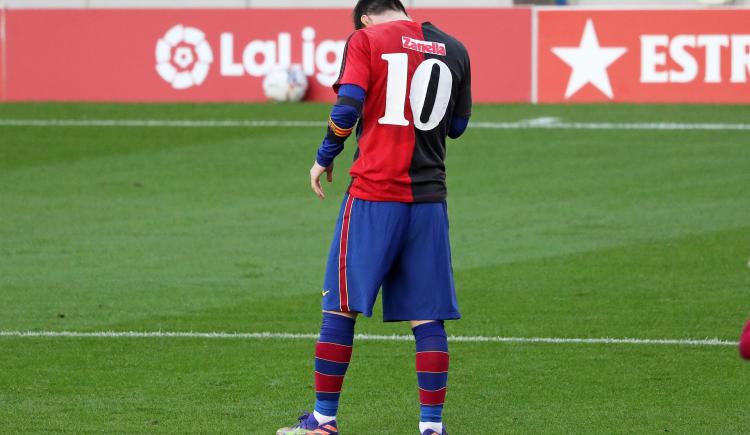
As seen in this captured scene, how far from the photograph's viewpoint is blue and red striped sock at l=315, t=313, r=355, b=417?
6.29 meters

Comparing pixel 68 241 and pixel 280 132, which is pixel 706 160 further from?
pixel 68 241

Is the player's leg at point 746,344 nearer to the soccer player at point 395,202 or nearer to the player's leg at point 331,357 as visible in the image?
the soccer player at point 395,202

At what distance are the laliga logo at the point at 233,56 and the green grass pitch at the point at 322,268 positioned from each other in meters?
1.28

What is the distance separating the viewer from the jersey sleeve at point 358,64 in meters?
6.07

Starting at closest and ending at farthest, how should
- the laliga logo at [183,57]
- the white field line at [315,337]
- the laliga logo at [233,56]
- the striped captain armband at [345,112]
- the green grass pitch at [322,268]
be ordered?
the striped captain armband at [345,112] < the green grass pitch at [322,268] < the white field line at [315,337] < the laliga logo at [233,56] < the laliga logo at [183,57]

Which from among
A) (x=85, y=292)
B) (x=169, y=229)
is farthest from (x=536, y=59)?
(x=85, y=292)

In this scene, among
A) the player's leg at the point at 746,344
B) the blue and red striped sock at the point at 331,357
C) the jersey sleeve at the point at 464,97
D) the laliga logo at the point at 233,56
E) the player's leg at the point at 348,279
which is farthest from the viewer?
the laliga logo at the point at 233,56

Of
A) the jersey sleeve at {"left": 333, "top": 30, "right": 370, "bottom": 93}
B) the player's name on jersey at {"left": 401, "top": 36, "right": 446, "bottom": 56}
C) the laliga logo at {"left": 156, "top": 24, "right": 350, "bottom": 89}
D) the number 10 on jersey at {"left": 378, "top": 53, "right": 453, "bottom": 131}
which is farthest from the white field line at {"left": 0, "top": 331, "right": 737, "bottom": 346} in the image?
the laliga logo at {"left": 156, "top": 24, "right": 350, "bottom": 89}

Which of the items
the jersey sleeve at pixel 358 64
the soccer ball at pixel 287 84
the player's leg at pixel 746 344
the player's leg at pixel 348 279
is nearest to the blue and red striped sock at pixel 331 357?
the player's leg at pixel 348 279

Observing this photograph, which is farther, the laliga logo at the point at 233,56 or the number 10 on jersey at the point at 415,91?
the laliga logo at the point at 233,56

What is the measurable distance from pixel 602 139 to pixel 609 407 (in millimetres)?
11557

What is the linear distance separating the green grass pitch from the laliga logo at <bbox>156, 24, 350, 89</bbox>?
128 cm

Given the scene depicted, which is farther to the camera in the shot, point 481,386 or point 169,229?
point 169,229

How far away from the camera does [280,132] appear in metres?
19.4
